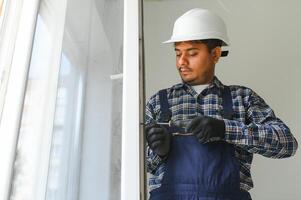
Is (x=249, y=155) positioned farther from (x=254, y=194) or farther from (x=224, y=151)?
(x=254, y=194)

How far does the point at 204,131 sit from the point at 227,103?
0.16 m

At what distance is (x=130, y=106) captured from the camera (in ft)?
2.27

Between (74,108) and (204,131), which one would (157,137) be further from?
(74,108)

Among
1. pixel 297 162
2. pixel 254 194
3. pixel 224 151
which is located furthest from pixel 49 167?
pixel 297 162

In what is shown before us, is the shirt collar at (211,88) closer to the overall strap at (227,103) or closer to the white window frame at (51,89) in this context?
the overall strap at (227,103)

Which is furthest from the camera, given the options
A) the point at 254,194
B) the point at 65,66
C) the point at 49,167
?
the point at 254,194

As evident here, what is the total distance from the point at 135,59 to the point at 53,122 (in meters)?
0.28

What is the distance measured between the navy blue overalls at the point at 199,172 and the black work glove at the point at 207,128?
0.13 feet

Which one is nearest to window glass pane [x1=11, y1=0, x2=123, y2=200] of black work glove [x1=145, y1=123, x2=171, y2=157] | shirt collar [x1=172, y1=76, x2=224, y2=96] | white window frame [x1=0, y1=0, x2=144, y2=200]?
white window frame [x1=0, y1=0, x2=144, y2=200]

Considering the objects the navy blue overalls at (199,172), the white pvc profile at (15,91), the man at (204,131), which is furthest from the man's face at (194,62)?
the white pvc profile at (15,91)

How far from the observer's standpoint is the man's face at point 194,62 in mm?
964

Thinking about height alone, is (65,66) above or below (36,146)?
above

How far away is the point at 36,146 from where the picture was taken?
2.69 feet

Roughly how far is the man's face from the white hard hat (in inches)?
0.9
